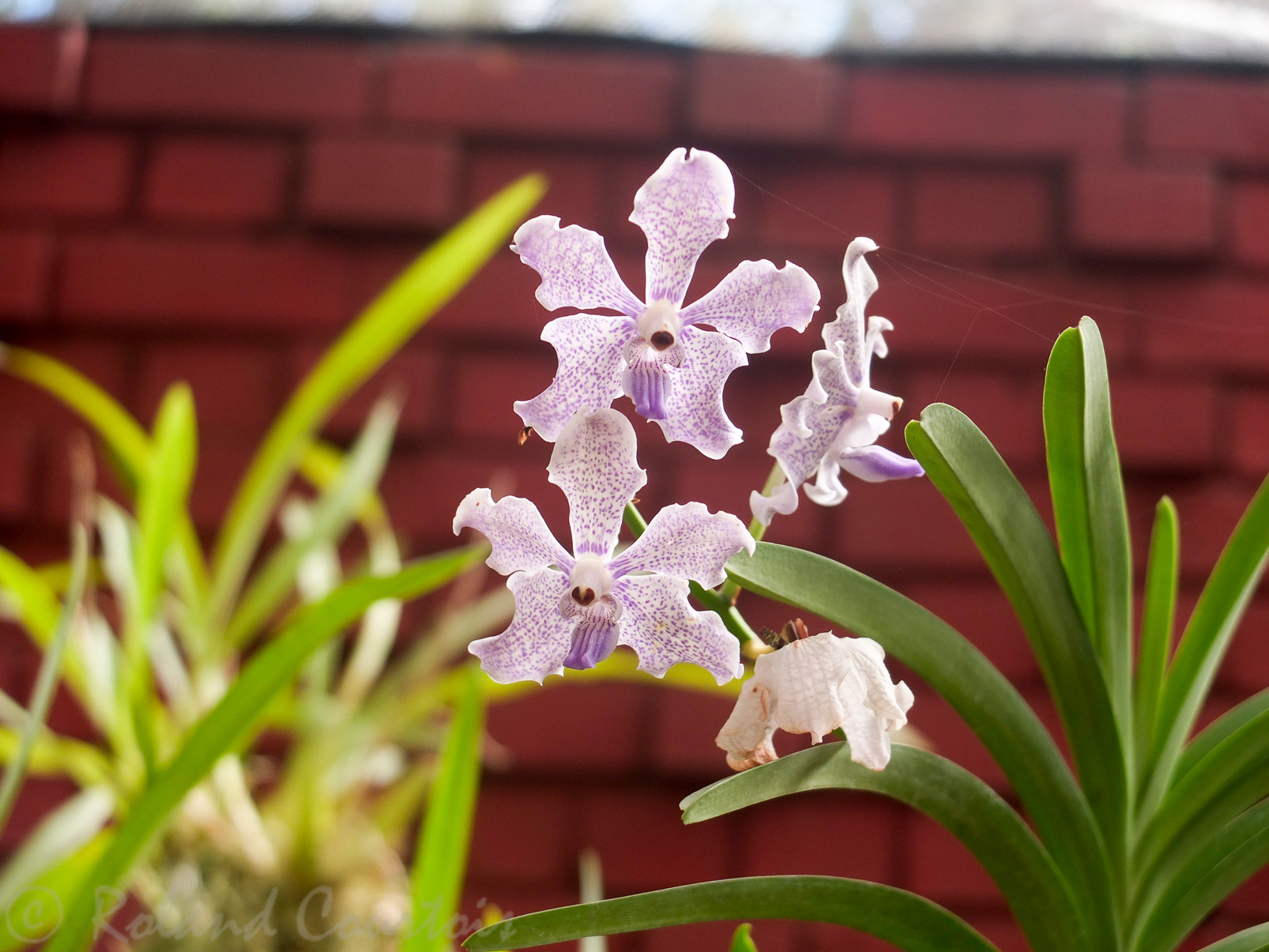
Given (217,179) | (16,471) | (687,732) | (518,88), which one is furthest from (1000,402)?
(16,471)

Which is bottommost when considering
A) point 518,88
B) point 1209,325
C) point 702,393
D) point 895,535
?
point 702,393

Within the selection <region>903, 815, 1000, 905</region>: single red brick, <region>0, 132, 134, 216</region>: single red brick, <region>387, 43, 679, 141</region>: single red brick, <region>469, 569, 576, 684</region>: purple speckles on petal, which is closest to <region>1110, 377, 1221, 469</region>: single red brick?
<region>903, 815, 1000, 905</region>: single red brick

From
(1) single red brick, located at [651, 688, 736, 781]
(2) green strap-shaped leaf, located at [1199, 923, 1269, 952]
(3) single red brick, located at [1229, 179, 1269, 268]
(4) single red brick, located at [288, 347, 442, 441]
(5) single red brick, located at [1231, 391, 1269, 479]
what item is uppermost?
(3) single red brick, located at [1229, 179, 1269, 268]

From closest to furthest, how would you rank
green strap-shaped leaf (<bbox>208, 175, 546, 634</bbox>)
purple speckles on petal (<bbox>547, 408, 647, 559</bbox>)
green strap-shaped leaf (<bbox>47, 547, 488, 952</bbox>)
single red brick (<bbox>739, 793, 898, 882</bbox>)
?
purple speckles on petal (<bbox>547, 408, 647, 559</bbox>) < green strap-shaped leaf (<bbox>47, 547, 488, 952</bbox>) < green strap-shaped leaf (<bbox>208, 175, 546, 634</bbox>) < single red brick (<bbox>739, 793, 898, 882</bbox>)

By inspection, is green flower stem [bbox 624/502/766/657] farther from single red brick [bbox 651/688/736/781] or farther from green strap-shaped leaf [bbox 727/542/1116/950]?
single red brick [bbox 651/688/736/781]

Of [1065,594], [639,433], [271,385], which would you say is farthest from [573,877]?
[1065,594]

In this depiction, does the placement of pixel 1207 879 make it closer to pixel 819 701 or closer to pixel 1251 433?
pixel 819 701
